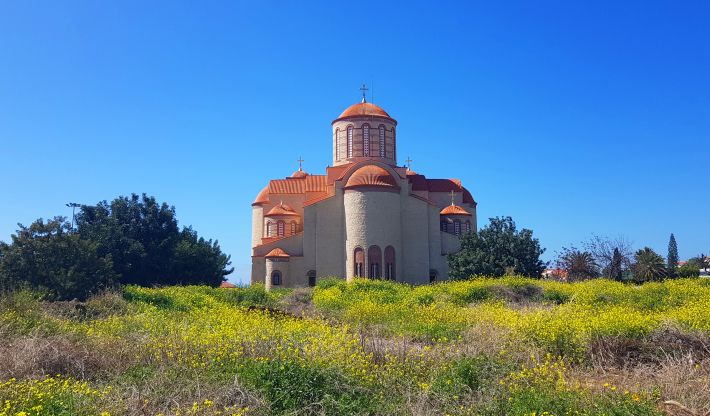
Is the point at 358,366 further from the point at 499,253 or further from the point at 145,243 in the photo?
the point at 145,243

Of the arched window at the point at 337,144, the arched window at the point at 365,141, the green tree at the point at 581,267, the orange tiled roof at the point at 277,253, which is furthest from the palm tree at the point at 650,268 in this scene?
the orange tiled roof at the point at 277,253

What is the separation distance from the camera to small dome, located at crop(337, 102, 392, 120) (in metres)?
32.2

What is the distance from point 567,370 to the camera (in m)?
7.84

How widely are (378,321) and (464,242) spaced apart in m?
17.9

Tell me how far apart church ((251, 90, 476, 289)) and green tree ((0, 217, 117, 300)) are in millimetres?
11768

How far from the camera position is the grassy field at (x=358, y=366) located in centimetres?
596

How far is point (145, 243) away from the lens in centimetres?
3023

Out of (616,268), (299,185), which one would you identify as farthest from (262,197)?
(616,268)

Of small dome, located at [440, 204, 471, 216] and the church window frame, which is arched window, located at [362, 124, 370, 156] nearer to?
the church window frame

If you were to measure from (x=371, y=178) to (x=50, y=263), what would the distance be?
15495mm

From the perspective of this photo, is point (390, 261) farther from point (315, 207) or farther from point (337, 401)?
point (337, 401)

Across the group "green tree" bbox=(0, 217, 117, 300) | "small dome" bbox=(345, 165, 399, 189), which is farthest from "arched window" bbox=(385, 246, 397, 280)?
"green tree" bbox=(0, 217, 117, 300)

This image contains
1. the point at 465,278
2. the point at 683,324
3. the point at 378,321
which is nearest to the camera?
the point at 683,324

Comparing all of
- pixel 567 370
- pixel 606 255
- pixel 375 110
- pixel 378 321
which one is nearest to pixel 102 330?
pixel 378 321
